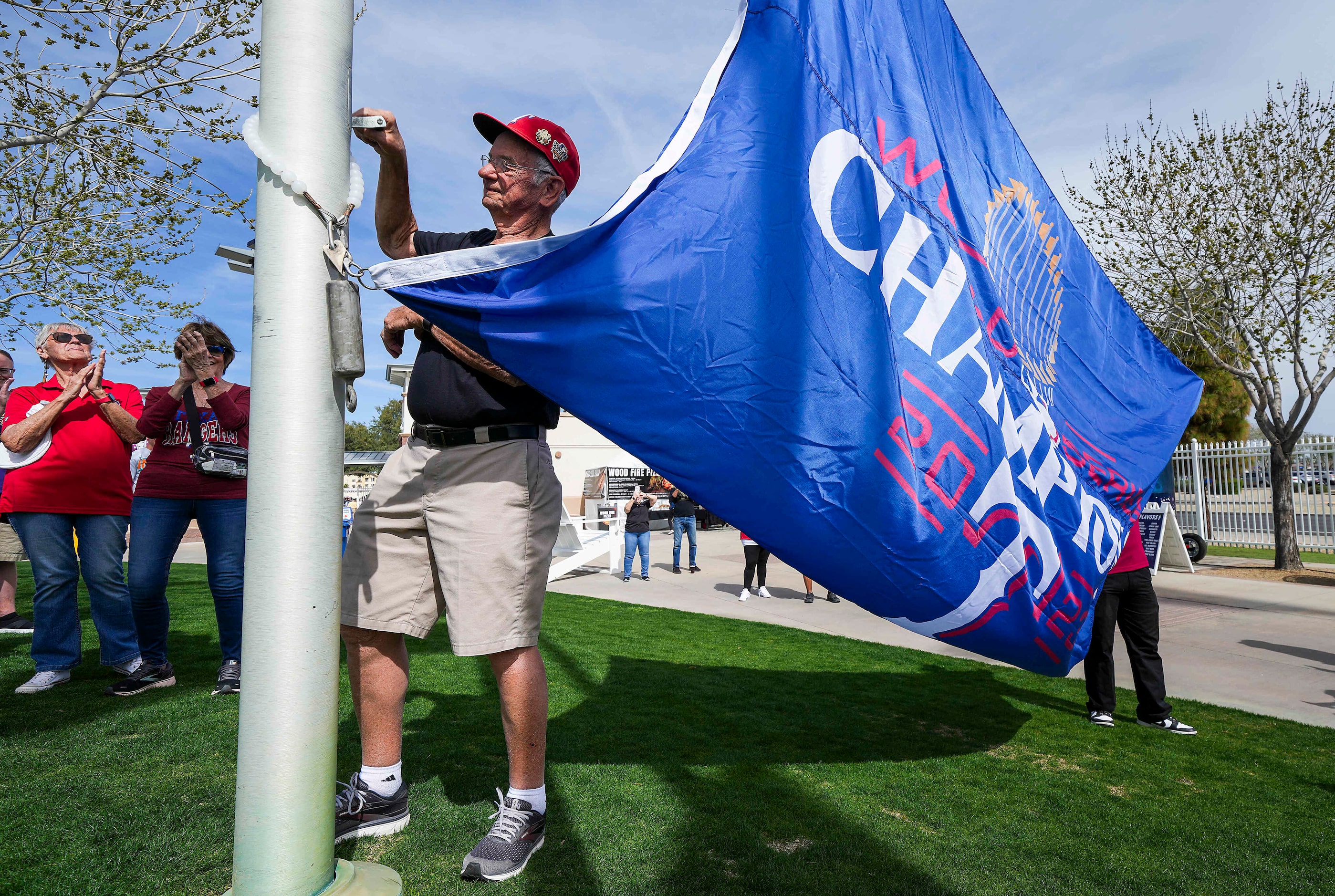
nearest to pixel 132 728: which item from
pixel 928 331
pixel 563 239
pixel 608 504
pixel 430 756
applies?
pixel 430 756

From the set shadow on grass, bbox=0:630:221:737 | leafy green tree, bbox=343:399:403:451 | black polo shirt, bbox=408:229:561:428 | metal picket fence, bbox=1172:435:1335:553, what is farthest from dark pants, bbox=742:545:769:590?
leafy green tree, bbox=343:399:403:451

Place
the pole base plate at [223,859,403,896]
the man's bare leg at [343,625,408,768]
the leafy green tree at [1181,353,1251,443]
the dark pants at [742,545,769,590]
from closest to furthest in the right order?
the pole base plate at [223,859,403,896]
the man's bare leg at [343,625,408,768]
the dark pants at [742,545,769,590]
the leafy green tree at [1181,353,1251,443]

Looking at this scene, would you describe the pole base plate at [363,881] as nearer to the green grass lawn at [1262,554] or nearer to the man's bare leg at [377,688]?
the man's bare leg at [377,688]

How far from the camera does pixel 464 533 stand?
2.30m

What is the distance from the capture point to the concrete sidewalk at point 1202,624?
16.8 ft

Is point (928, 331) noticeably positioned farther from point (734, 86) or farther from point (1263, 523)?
point (1263, 523)

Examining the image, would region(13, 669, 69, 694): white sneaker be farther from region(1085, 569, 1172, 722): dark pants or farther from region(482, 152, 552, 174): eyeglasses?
region(1085, 569, 1172, 722): dark pants

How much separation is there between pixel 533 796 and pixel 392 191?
5.88 ft

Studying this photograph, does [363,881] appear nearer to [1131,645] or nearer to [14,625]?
[1131,645]

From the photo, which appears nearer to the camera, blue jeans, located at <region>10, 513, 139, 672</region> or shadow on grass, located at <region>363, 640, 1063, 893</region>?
shadow on grass, located at <region>363, 640, 1063, 893</region>

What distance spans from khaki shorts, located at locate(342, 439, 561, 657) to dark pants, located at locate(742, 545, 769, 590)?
26.4 ft

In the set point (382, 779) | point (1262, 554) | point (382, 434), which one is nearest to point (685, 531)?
point (382, 779)

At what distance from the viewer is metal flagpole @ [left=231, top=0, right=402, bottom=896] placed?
1.55 metres

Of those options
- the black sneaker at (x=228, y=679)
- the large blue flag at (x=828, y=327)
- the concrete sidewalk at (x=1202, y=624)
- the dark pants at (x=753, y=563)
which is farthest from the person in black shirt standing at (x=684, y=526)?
the large blue flag at (x=828, y=327)
